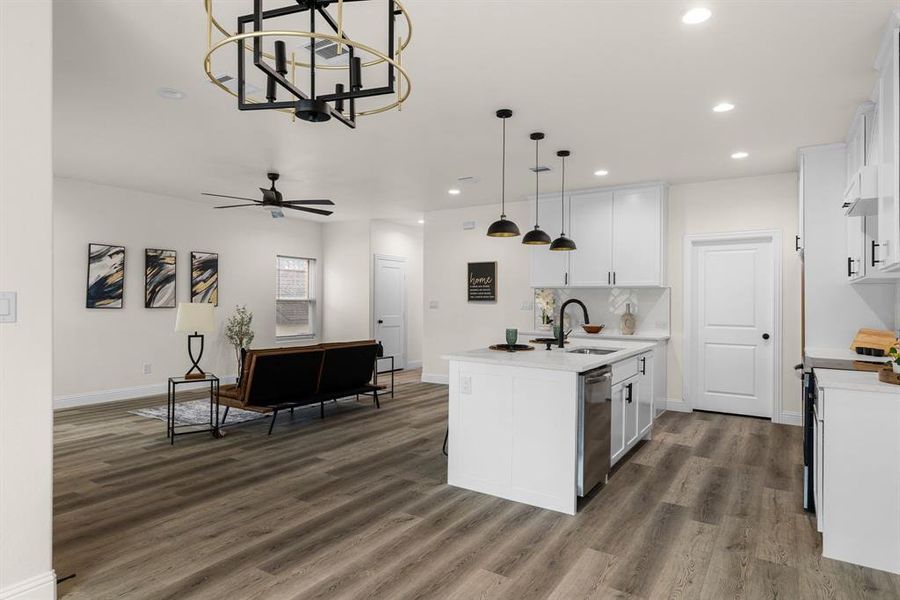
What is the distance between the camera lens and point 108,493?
3.54 meters

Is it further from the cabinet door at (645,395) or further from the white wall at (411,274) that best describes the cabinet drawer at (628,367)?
the white wall at (411,274)

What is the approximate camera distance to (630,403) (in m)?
4.26

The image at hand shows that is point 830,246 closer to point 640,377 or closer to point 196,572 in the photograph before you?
point 640,377

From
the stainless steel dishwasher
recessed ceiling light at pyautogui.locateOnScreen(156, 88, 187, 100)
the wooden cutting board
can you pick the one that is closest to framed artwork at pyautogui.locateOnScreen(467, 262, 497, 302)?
the stainless steel dishwasher

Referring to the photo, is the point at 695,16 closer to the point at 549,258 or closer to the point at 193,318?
the point at 549,258

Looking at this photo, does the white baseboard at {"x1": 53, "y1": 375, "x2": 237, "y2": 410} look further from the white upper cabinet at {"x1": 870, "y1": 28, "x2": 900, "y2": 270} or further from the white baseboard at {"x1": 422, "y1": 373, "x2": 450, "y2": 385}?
the white upper cabinet at {"x1": 870, "y1": 28, "x2": 900, "y2": 270}

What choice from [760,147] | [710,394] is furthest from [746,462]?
[760,147]

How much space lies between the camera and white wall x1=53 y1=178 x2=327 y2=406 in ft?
20.9

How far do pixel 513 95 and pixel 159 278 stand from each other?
575 cm

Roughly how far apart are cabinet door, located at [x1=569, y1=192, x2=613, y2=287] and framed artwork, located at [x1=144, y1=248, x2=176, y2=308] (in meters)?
5.45

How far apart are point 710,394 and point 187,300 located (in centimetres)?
702

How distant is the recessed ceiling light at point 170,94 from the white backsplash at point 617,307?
4.70m

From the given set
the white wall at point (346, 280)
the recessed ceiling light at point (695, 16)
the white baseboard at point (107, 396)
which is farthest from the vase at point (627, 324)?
the white baseboard at point (107, 396)
